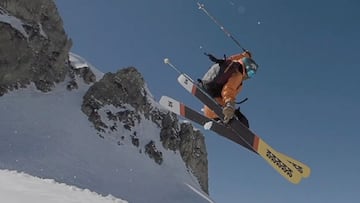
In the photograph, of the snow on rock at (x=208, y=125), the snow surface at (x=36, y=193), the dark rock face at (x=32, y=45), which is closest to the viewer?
the snow surface at (x=36, y=193)

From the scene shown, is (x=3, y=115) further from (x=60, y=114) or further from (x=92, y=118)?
(x=92, y=118)

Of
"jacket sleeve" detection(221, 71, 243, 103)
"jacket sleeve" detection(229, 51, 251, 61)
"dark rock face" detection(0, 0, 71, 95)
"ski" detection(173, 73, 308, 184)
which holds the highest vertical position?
"jacket sleeve" detection(229, 51, 251, 61)

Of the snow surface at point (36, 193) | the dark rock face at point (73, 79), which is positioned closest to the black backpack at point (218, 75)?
the snow surface at point (36, 193)

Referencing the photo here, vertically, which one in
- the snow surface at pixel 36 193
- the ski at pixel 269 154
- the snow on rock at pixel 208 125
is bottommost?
the snow surface at pixel 36 193

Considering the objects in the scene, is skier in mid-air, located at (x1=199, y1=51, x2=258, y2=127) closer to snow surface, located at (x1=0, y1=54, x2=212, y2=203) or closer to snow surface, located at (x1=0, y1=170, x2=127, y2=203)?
snow surface, located at (x1=0, y1=170, x2=127, y2=203)

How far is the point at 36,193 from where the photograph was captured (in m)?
6.89

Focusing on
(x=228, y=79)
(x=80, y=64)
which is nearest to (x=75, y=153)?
(x=80, y=64)

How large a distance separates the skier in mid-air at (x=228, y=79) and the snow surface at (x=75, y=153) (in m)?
19.9

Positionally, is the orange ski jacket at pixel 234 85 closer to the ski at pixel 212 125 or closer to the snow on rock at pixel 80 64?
the ski at pixel 212 125

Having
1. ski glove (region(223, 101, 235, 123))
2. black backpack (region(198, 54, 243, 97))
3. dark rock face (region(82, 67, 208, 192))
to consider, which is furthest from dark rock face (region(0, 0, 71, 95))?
ski glove (region(223, 101, 235, 123))

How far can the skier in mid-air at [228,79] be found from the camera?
981 centimetres

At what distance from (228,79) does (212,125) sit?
1.21 m

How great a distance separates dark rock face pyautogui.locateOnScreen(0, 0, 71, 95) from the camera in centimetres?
4681

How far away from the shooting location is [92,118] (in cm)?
5097
